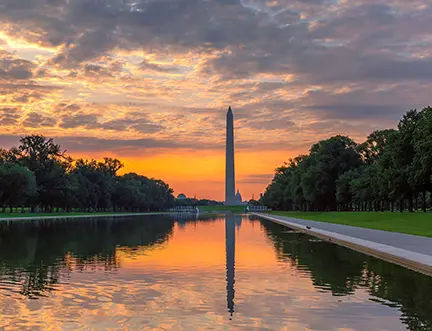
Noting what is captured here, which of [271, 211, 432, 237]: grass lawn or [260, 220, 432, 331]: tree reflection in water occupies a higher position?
[271, 211, 432, 237]: grass lawn

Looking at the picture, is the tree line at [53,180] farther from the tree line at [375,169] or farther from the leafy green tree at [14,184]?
the tree line at [375,169]

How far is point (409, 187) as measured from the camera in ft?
242

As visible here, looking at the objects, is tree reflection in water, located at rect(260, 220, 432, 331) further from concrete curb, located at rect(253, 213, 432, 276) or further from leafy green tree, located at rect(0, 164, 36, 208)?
leafy green tree, located at rect(0, 164, 36, 208)

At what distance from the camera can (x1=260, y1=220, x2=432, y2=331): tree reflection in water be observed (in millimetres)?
13203

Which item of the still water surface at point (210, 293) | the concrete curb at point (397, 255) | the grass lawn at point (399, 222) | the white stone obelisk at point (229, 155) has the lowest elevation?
the still water surface at point (210, 293)

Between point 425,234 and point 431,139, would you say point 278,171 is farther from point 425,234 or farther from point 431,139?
point 425,234

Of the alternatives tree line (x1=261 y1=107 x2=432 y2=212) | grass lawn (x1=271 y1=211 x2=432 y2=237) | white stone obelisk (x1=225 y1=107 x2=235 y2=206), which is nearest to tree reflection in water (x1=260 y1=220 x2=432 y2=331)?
grass lawn (x1=271 y1=211 x2=432 y2=237)

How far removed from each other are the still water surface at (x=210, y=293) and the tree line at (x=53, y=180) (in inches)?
3125

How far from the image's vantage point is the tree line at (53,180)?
10125 cm

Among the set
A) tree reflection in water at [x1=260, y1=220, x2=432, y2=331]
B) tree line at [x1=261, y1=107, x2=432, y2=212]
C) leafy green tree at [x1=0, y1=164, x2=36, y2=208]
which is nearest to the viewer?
tree reflection in water at [x1=260, y1=220, x2=432, y2=331]

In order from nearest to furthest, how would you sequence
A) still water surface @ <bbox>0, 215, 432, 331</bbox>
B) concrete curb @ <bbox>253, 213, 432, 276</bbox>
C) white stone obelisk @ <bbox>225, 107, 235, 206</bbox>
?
still water surface @ <bbox>0, 215, 432, 331</bbox> → concrete curb @ <bbox>253, 213, 432, 276</bbox> → white stone obelisk @ <bbox>225, 107, 235, 206</bbox>

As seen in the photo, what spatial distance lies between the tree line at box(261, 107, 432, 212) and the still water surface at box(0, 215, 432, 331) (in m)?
41.2

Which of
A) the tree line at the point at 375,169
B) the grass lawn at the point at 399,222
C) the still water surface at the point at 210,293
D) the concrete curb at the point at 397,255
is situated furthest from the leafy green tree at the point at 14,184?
the concrete curb at the point at 397,255

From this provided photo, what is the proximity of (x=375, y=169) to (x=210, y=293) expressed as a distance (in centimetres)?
7791
